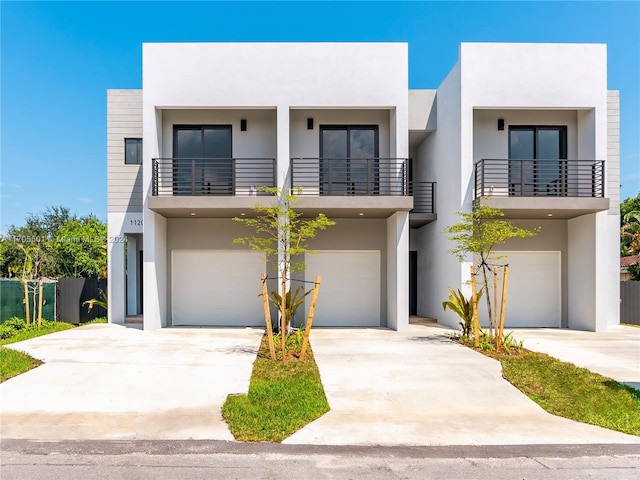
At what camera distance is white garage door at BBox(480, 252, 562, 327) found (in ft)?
44.8

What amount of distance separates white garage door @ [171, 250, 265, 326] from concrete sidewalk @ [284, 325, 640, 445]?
4.72m

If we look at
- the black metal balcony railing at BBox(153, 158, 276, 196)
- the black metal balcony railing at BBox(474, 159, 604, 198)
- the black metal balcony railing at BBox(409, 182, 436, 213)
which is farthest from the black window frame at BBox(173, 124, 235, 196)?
the black metal balcony railing at BBox(474, 159, 604, 198)

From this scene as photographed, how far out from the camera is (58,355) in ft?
29.0

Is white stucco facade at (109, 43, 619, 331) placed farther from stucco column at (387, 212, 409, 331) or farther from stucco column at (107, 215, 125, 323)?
stucco column at (107, 215, 125, 323)

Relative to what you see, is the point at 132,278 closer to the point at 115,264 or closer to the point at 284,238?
the point at 115,264

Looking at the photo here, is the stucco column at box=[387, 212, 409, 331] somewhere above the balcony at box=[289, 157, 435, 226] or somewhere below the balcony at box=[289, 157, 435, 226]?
below

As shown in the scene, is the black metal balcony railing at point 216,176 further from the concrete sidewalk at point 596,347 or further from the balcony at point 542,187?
the concrete sidewalk at point 596,347

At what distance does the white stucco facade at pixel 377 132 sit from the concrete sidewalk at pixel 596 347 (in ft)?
3.08

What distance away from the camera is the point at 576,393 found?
653 centimetres

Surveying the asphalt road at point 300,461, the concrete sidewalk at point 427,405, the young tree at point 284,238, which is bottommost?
the concrete sidewalk at point 427,405

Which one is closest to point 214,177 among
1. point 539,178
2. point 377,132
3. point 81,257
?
point 377,132

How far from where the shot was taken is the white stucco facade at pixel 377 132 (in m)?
12.2

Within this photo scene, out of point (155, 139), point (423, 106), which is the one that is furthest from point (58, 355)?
point (423, 106)

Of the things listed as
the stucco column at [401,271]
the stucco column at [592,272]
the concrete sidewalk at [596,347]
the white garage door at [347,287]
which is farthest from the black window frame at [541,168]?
the white garage door at [347,287]
